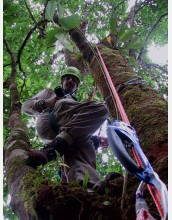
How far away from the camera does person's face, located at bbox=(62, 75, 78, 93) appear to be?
374cm

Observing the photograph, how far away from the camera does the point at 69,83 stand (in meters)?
3.78

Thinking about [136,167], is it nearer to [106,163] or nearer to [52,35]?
[52,35]

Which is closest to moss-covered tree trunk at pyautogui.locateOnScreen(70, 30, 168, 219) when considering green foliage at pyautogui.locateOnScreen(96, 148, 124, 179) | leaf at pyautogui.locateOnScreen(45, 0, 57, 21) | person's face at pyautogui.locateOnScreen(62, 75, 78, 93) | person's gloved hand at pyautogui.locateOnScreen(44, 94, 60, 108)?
person's face at pyautogui.locateOnScreen(62, 75, 78, 93)

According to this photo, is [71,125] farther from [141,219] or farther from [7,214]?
[7,214]

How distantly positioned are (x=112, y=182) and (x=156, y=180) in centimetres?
86

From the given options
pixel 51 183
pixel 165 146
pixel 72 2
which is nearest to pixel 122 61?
pixel 165 146

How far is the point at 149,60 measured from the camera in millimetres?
9328

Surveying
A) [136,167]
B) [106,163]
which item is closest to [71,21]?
[136,167]

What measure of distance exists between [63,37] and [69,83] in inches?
36.4

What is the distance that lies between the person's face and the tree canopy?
0.42 m

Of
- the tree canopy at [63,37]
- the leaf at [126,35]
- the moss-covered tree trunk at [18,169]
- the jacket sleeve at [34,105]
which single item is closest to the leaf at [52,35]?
the tree canopy at [63,37]

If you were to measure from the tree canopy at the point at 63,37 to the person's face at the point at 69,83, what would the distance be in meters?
0.42

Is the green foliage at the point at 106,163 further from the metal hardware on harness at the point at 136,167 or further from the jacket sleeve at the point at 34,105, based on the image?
the metal hardware on harness at the point at 136,167

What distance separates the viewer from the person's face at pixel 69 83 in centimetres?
374
